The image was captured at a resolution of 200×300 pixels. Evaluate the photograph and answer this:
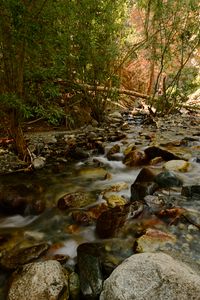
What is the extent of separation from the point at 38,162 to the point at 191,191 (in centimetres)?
309

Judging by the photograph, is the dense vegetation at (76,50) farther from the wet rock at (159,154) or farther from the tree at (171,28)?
the wet rock at (159,154)

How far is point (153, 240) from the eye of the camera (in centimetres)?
321

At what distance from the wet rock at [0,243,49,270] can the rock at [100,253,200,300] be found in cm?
99

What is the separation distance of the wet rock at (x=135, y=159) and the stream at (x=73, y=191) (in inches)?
5.3

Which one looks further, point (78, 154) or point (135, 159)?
point (78, 154)

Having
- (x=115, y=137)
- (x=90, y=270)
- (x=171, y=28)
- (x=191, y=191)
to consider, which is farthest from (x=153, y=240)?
(x=171, y=28)

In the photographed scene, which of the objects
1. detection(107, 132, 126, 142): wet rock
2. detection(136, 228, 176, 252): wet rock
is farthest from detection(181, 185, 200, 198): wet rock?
detection(107, 132, 126, 142): wet rock

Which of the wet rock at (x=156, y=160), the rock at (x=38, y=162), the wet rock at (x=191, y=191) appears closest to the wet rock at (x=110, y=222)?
the wet rock at (x=191, y=191)

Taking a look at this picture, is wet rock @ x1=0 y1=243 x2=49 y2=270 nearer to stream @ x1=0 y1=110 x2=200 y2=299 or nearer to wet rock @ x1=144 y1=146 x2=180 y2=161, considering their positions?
stream @ x1=0 y1=110 x2=200 y2=299

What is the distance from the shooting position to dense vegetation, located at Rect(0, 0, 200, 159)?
4.97 m

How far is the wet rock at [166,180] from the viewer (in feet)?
15.3

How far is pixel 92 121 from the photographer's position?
437 inches

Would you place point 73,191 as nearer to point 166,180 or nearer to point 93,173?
point 93,173

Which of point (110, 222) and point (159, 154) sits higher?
point (159, 154)
